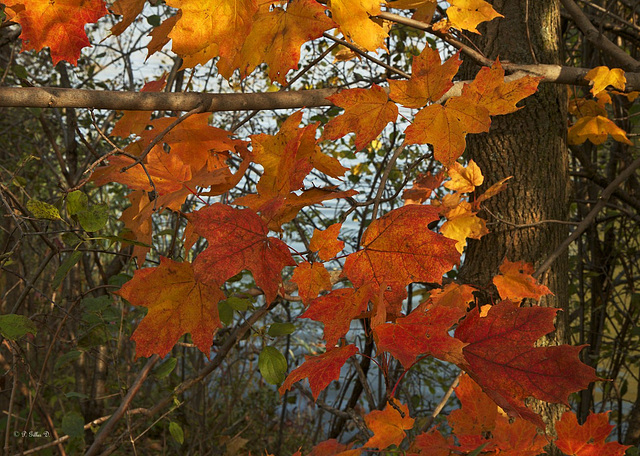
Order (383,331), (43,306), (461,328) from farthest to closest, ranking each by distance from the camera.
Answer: (43,306), (461,328), (383,331)

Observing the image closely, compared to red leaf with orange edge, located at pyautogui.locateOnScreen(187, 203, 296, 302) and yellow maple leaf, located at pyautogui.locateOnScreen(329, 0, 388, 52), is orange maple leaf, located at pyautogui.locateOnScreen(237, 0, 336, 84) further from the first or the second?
red leaf with orange edge, located at pyautogui.locateOnScreen(187, 203, 296, 302)

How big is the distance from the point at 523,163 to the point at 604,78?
284 mm

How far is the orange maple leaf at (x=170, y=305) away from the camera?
0.82m

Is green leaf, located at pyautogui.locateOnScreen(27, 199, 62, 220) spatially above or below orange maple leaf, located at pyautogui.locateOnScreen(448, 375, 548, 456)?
above

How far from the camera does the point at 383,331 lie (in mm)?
673

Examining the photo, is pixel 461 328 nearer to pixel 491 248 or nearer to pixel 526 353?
pixel 526 353

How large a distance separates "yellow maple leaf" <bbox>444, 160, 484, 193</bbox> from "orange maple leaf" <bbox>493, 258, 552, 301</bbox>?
0.20 m

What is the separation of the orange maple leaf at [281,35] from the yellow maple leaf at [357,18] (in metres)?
0.05

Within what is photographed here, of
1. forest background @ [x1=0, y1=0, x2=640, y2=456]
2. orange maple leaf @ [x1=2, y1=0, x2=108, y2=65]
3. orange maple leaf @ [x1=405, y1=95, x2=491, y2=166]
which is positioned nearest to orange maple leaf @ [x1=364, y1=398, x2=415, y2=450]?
forest background @ [x1=0, y1=0, x2=640, y2=456]

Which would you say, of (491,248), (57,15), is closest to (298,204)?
(57,15)

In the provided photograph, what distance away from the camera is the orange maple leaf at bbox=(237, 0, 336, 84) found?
2.90 feet

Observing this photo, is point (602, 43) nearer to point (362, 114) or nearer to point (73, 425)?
point (362, 114)

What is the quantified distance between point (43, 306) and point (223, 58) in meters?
3.21

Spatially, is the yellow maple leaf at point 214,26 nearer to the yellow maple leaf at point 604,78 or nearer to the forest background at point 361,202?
the forest background at point 361,202
